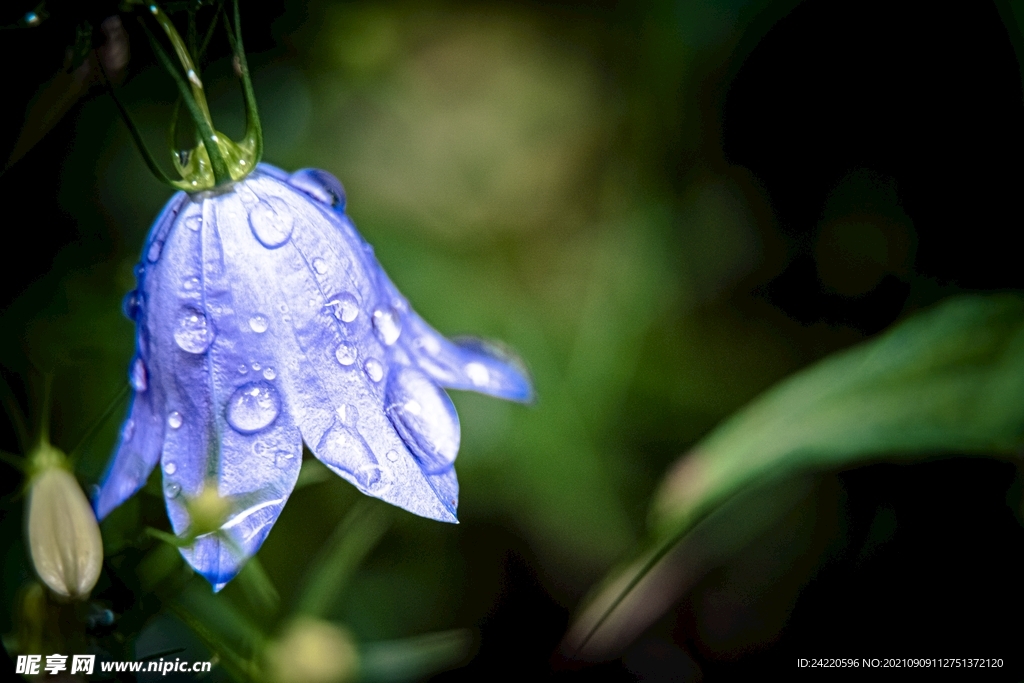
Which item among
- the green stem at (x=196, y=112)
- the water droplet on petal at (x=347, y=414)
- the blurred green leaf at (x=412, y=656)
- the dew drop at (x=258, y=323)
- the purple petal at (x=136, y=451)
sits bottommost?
the blurred green leaf at (x=412, y=656)

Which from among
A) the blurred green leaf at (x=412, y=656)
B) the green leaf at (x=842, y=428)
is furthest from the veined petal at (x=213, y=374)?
the green leaf at (x=842, y=428)

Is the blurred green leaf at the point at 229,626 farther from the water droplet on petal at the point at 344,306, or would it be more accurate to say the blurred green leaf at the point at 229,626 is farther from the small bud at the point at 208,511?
the water droplet on petal at the point at 344,306

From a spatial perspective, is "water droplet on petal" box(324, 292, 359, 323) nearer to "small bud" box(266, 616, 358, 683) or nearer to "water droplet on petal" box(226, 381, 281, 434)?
"water droplet on petal" box(226, 381, 281, 434)

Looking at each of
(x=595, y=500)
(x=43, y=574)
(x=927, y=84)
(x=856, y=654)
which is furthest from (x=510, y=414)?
(x=927, y=84)

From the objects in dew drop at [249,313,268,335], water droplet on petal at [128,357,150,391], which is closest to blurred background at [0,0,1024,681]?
water droplet on petal at [128,357,150,391]

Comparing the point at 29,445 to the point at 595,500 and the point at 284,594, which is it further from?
the point at 595,500
